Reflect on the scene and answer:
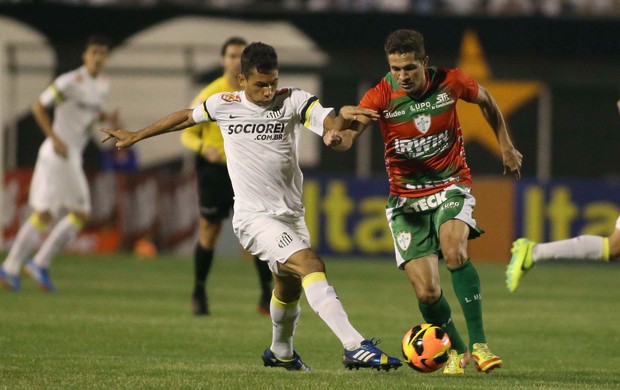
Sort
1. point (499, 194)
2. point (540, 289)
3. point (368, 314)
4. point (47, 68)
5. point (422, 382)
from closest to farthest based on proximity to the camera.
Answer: point (422, 382)
point (368, 314)
point (540, 289)
point (499, 194)
point (47, 68)

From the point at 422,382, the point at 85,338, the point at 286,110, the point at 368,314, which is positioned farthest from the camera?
the point at 368,314

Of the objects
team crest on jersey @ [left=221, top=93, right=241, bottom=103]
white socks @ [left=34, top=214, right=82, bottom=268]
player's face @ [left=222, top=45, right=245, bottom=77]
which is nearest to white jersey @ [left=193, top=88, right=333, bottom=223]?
team crest on jersey @ [left=221, top=93, right=241, bottom=103]

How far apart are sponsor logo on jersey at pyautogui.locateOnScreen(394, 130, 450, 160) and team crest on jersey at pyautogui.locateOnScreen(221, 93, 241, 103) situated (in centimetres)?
111

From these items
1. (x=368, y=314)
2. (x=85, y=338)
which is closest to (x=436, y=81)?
(x=85, y=338)

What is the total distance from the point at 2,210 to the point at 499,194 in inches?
300

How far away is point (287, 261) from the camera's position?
7.86 meters

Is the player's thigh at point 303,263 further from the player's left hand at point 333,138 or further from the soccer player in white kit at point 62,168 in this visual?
the soccer player in white kit at point 62,168

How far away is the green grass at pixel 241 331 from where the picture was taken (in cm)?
762

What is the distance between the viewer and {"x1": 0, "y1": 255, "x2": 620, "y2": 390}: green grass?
7.62m

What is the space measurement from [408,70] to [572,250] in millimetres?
1737

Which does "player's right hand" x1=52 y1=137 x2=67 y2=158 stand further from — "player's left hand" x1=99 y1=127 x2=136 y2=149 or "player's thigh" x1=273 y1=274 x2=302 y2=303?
"player's thigh" x1=273 y1=274 x2=302 y2=303

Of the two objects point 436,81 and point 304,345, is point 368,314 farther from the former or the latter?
point 436,81

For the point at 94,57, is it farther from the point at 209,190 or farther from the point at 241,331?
the point at 241,331

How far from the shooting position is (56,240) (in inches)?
566
